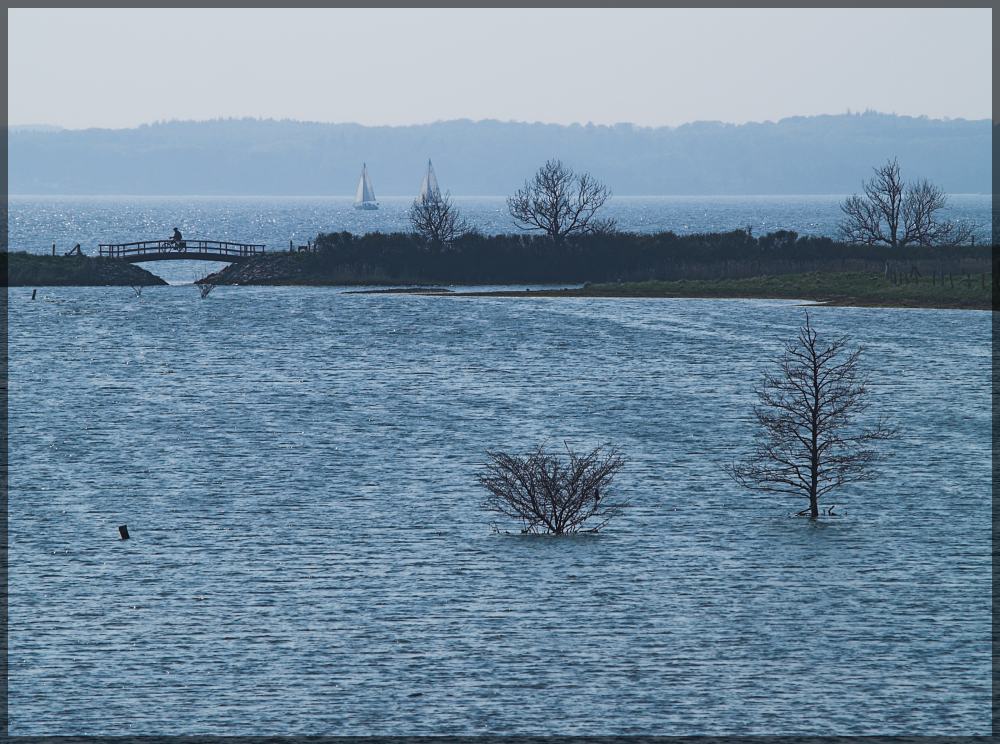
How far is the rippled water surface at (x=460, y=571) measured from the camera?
118 ft

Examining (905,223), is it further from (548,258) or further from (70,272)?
(70,272)

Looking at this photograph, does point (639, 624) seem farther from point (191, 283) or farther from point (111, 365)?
point (191, 283)

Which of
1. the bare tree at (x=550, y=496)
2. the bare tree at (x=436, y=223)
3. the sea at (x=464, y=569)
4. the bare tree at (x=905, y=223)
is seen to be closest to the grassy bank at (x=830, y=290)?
the bare tree at (x=436, y=223)

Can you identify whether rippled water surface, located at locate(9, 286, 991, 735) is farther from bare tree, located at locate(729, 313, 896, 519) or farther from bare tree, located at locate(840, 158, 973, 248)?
bare tree, located at locate(840, 158, 973, 248)

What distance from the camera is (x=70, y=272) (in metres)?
172

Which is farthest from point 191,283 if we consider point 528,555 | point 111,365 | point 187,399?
point 528,555

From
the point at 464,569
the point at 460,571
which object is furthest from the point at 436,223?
the point at 460,571

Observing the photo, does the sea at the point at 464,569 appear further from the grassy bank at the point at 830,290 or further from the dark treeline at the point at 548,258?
the dark treeline at the point at 548,258

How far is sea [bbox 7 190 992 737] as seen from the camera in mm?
36000

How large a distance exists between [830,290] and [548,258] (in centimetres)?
3450

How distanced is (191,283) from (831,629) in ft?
511

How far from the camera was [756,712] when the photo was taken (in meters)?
35.1

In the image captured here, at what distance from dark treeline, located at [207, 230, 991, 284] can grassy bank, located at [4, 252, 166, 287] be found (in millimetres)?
13783

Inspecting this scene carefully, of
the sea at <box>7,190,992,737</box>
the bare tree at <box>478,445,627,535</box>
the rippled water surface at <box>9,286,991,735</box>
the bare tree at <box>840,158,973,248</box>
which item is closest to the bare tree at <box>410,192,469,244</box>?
the bare tree at <box>840,158,973,248</box>
